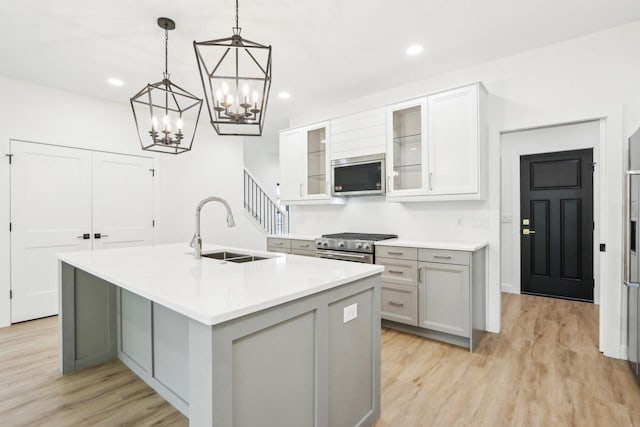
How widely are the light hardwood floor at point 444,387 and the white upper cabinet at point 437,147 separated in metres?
1.47

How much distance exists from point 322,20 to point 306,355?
2443 mm

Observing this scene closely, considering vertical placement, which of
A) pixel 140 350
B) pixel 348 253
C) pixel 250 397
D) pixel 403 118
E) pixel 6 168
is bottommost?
pixel 140 350

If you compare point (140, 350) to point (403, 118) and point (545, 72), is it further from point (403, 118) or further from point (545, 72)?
point (545, 72)

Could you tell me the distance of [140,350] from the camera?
2395 mm

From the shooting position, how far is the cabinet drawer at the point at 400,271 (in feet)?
10.5

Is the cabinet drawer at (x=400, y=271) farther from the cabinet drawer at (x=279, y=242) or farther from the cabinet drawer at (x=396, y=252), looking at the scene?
the cabinet drawer at (x=279, y=242)

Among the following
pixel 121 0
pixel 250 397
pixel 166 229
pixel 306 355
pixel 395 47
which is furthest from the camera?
pixel 166 229

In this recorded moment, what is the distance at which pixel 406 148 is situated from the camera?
11.8ft

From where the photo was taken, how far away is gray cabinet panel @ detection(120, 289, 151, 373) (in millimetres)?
2281

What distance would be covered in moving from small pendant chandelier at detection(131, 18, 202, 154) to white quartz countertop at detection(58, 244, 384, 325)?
0.85 metres

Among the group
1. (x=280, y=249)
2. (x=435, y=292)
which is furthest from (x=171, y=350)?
(x=280, y=249)

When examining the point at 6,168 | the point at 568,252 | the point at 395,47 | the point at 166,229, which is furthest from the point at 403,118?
the point at 6,168

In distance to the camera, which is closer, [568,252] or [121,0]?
[121,0]

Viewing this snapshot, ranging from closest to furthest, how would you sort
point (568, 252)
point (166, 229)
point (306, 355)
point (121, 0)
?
point (306, 355) → point (121, 0) → point (568, 252) → point (166, 229)
